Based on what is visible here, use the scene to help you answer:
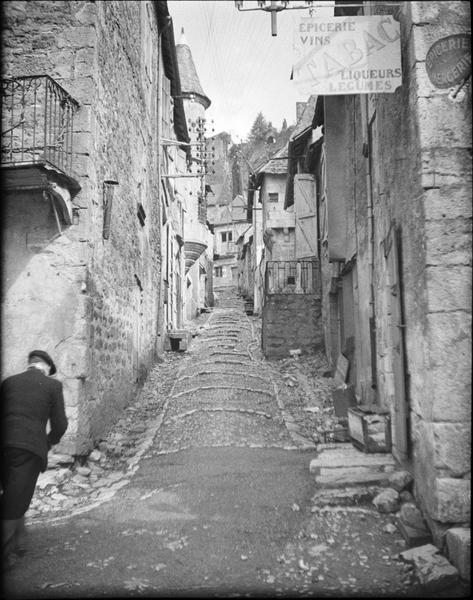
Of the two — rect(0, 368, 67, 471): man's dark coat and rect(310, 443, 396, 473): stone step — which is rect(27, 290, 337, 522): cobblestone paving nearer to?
rect(310, 443, 396, 473): stone step

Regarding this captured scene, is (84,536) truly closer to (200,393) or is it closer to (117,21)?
(200,393)

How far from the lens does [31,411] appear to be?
12.8ft

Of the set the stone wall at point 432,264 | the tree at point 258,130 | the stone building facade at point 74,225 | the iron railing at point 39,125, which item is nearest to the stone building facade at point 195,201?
the stone building facade at point 74,225

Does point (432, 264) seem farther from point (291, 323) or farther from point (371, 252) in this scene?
point (291, 323)

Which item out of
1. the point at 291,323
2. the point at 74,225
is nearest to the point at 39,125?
the point at 74,225

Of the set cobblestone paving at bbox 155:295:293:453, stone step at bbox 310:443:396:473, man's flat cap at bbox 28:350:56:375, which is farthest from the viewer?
cobblestone paving at bbox 155:295:293:453

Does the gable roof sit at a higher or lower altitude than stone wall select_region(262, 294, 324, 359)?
higher

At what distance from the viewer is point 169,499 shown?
491 cm

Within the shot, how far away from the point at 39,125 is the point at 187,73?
3092cm

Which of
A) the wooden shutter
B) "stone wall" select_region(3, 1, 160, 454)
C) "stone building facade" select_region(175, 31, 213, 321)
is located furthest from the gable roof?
"stone wall" select_region(3, 1, 160, 454)

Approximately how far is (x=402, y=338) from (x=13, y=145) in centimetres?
511

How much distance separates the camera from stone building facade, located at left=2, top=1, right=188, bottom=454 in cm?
595

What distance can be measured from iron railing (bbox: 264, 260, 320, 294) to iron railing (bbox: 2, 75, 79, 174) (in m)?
8.07

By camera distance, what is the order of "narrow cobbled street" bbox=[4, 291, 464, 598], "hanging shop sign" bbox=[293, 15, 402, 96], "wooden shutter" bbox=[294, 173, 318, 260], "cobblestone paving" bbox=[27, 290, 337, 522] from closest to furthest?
"narrow cobbled street" bbox=[4, 291, 464, 598] → "hanging shop sign" bbox=[293, 15, 402, 96] → "cobblestone paving" bbox=[27, 290, 337, 522] → "wooden shutter" bbox=[294, 173, 318, 260]
